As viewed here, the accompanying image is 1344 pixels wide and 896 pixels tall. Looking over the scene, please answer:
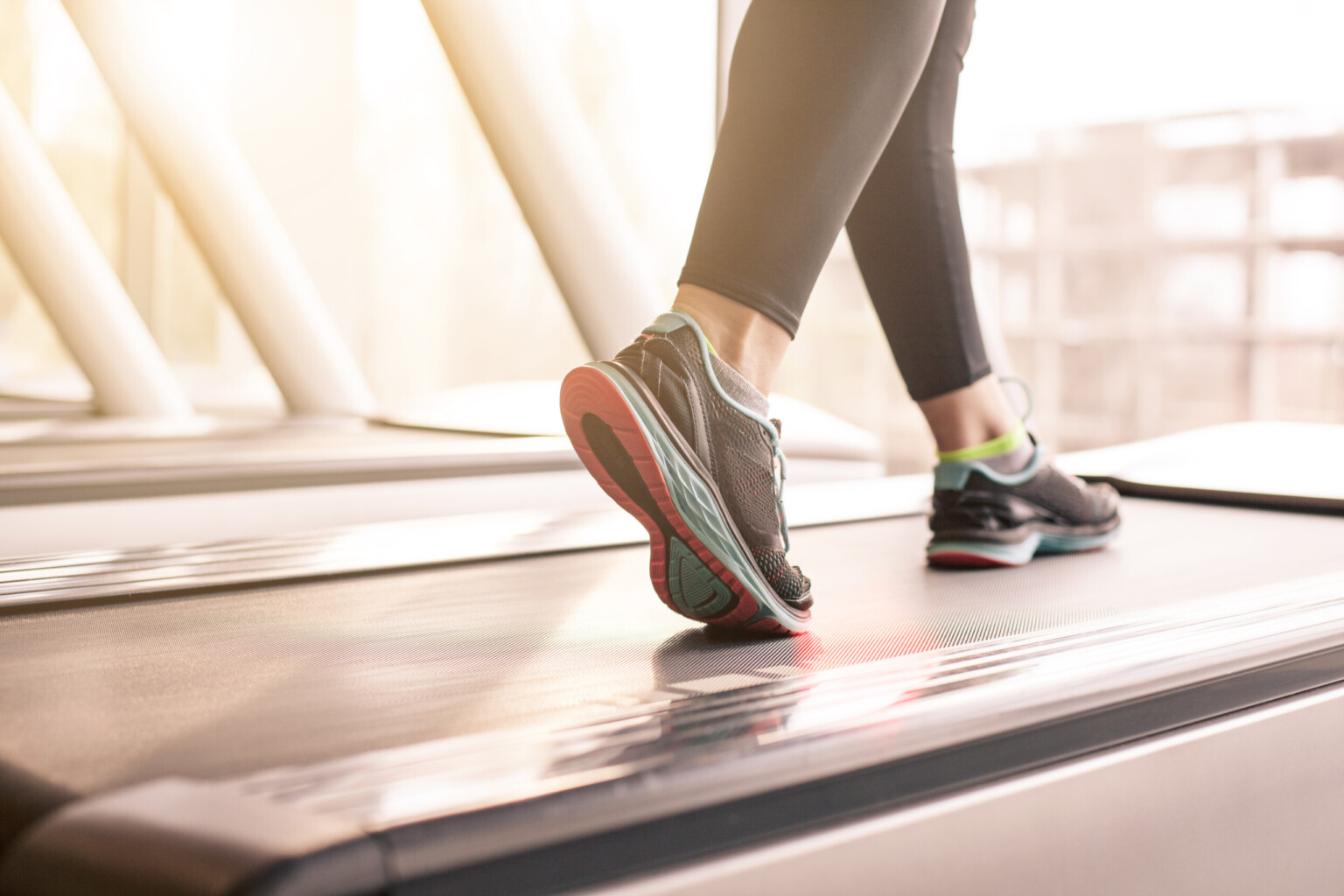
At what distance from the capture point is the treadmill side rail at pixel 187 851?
0.43m

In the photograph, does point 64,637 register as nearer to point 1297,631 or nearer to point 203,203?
point 1297,631

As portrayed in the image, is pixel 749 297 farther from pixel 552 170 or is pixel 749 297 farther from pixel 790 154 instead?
pixel 552 170

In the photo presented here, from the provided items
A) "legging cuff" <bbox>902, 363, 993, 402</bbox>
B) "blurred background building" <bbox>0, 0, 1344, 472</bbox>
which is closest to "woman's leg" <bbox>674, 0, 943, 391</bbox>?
"legging cuff" <bbox>902, 363, 993, 402</bbox>

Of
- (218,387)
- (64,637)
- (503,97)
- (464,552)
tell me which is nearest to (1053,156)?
(218,387)

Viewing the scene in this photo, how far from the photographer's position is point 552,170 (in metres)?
2.34

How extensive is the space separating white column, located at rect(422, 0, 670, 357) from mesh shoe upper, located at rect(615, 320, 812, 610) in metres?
1.49

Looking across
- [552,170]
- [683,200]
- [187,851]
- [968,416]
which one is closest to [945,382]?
[968,416]

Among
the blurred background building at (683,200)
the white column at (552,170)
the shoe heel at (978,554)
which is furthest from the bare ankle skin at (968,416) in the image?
the blurred background building at (683,200)

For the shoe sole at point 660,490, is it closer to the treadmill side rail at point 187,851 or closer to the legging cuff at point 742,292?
the legging cuff at point 742,292

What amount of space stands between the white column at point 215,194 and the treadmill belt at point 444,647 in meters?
2.04

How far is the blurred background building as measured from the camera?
5191mm

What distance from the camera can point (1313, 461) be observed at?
7.30ft

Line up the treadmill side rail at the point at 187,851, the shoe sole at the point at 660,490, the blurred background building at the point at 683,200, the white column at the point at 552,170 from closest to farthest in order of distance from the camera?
1. the treadmill side rail at the point at 187,851
2. the shoe sole at the point at 660,490
3. the white column at the point at 552,170
4. the blurred background building at the point at 683,200

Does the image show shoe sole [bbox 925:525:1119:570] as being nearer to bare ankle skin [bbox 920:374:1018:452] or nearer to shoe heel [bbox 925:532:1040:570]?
shoe heel [bbox 925:532:1040:570]
